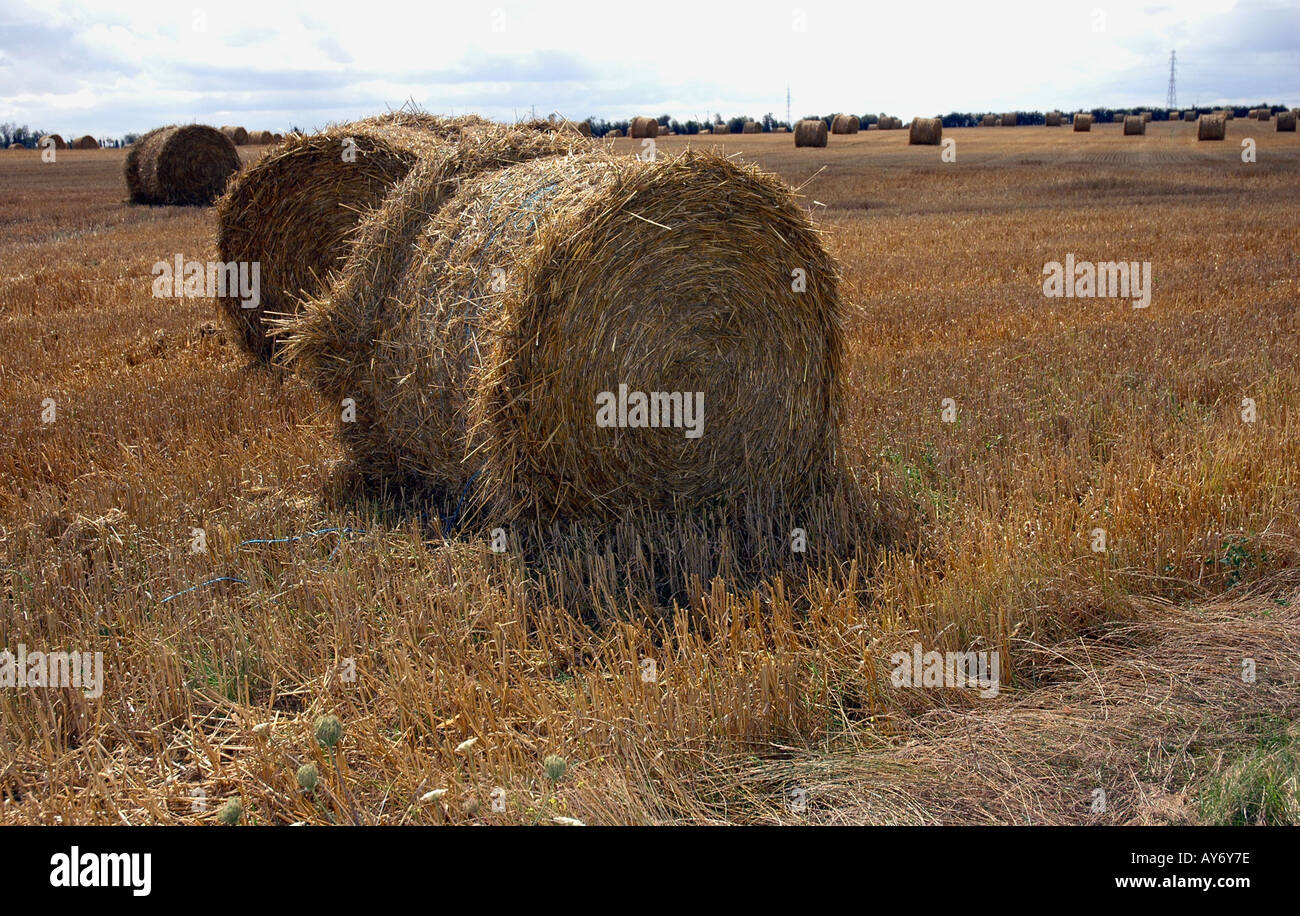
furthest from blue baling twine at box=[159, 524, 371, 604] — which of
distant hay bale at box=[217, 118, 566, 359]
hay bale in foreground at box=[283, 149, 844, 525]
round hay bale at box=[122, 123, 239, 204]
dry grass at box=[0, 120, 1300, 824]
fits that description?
round hay bale at box=[122, 123, 239, 204]

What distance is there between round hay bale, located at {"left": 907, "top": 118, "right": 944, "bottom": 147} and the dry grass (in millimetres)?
37432

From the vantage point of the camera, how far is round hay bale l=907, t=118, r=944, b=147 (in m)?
44.1

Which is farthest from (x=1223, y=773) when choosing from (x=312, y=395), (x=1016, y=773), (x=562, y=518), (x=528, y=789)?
(x=312, y=395)

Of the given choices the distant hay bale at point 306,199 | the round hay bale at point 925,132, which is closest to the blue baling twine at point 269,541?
the distant hay bale at point 306,199

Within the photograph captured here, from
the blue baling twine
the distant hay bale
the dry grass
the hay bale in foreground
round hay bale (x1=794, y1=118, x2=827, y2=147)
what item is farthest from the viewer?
round hay bale (x1=794, y1=118, x2=827, y2=147)

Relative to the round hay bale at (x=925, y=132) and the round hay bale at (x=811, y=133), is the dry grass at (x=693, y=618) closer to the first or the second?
the round hay bale at (x=811, y=133)

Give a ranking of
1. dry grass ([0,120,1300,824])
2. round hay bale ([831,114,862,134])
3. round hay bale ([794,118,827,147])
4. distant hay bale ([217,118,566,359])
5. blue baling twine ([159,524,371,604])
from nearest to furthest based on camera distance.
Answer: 1. dry grass ([0,120,1300,824])
2. blue baling twine ([159,524,371,604])
3. distant hay bale ([217,118,566,359])
4. round hay bale ([794,118,827,147])
5. round hay bale ([831,114,862,134])

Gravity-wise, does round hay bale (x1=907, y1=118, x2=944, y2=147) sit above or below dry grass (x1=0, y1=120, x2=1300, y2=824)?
above

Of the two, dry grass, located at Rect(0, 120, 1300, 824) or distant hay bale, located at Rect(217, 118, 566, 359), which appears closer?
dry grass, located at Rect(0, 120, 1300, 824)

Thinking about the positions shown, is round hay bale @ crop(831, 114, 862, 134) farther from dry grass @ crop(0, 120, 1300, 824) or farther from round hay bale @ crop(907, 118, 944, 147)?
dry grass @ crop(0, 120, 1300, 824)

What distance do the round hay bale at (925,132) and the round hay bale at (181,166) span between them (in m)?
29.3

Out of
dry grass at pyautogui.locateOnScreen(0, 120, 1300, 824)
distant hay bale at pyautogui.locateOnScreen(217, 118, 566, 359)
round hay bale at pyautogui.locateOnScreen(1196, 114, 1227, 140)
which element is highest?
round hay bale at pyautogui.locateOnScreen(1196, 114, 1227, 140)

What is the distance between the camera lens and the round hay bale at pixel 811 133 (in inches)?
1698

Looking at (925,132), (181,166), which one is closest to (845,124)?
(925,132)
